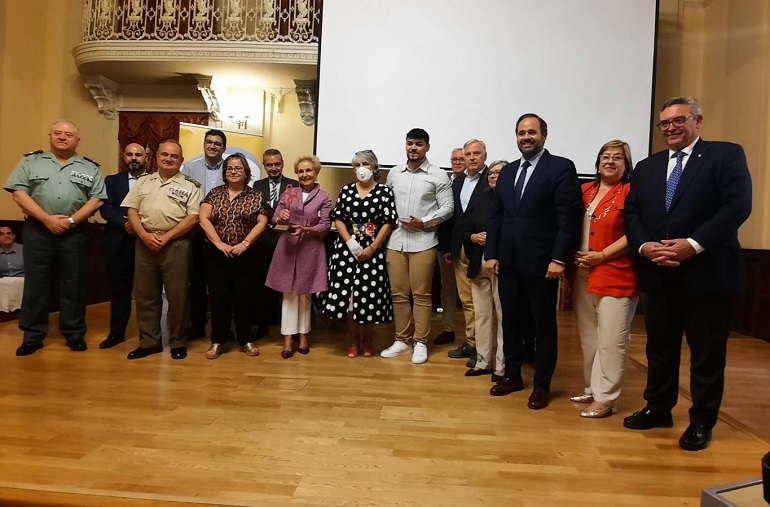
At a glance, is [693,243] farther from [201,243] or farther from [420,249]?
[201,243]

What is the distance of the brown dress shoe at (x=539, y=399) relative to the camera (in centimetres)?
265

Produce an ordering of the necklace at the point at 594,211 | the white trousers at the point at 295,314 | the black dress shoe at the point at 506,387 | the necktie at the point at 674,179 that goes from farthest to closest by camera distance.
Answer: the white trousers at the point at 295,314, the black dress shoe at the point at 506,387, the necklace at the point at 594,211, the necktie at the point at 674,179

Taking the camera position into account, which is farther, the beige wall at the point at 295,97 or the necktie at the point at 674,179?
the beige wall at the point at 295,97

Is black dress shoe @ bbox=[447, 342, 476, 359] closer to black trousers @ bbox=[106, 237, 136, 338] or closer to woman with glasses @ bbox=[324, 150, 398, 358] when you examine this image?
woman with glasses @ bbox=[324, 150, 398, 358]

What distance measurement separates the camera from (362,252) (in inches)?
135

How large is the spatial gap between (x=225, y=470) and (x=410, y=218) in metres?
1.99

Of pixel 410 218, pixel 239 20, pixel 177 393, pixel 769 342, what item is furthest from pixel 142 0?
pixel 769 342

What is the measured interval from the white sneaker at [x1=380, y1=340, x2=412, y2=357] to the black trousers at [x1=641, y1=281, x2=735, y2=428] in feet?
5.51

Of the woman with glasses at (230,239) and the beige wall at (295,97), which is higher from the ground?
the beige wall at (295,97)

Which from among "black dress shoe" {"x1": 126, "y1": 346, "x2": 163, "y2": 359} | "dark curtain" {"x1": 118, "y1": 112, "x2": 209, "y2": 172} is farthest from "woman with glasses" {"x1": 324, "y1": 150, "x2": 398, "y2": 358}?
"dark curtain" {"x1": 118, "y1": 112, "x2": 209, "y2": 172}

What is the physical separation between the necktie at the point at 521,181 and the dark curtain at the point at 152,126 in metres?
5.78

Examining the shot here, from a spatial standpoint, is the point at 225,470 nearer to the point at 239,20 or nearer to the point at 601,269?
the point at 601,269

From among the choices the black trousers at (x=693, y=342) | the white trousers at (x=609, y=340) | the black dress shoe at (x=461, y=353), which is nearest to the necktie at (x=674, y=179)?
the black trousers at (x=693, y=342)

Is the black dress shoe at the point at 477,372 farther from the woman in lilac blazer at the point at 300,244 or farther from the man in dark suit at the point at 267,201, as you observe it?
the man in dark suit at the point at 267,201
